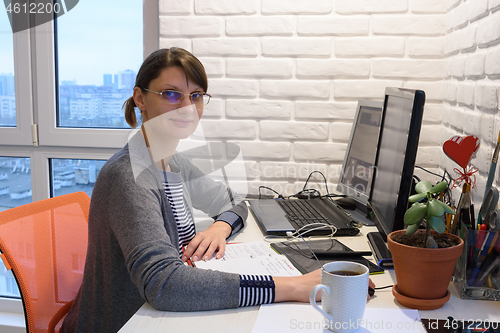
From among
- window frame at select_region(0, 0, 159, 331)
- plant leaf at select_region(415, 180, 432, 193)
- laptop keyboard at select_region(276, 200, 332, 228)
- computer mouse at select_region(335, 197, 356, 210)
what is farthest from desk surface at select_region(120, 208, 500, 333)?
window frame at select_region(0, 0, 159, 331)

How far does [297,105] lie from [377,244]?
837mm

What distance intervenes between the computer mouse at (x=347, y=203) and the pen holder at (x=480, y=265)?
788 mm

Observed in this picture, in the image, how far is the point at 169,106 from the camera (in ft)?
4.03

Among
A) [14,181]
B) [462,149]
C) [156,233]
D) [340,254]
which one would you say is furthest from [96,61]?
[462,149]

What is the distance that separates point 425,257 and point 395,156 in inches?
13.7

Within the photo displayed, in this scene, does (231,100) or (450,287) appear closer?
(450,287)

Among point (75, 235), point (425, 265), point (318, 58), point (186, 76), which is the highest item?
point (318, 58)

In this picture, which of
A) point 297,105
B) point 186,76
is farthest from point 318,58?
point 186,76

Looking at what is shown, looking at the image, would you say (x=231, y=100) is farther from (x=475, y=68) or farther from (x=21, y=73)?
(x=21, y=73)

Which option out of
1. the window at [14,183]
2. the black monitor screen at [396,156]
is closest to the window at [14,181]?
the window at [14,183]

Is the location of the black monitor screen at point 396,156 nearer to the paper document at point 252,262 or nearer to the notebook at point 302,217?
the notebook at point 302,217

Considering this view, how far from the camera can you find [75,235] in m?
1.33

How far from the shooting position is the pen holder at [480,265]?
32.4 inches

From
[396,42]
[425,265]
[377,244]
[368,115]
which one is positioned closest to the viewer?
[425,265]
